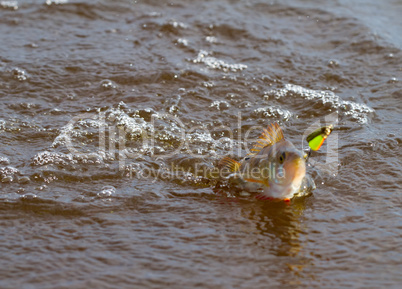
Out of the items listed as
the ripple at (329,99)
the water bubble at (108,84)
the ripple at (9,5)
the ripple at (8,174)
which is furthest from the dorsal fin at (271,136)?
the ripple at (9,5)

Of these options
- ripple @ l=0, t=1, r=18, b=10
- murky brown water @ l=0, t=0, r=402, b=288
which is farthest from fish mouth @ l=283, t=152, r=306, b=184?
ripple @ l=0, t=1, r=18, b=10


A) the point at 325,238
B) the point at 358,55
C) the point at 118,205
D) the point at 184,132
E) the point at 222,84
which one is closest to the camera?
the point at 325,238

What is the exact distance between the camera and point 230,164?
13.3 ft

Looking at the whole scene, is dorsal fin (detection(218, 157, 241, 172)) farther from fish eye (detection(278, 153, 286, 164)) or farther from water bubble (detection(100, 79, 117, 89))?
water bubble (detection(100, 79, 117, 89))

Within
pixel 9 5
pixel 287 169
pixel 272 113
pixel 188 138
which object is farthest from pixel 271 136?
pixel 9 5

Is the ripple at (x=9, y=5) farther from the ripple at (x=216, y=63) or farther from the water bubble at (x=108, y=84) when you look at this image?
the ripple at (x=216, y=63)

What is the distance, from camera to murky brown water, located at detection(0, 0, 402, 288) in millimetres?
3082

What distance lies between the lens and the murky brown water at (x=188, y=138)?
10.1ft

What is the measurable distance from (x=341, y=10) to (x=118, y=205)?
6.05m

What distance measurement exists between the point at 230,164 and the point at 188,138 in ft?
2.92

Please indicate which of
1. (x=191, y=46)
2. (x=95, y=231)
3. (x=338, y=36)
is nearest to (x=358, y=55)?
(x=338, y=36)

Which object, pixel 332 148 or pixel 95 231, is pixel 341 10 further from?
pixel 95 231

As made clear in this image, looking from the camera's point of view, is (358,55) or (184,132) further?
(358,55)

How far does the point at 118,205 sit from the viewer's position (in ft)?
12.1
